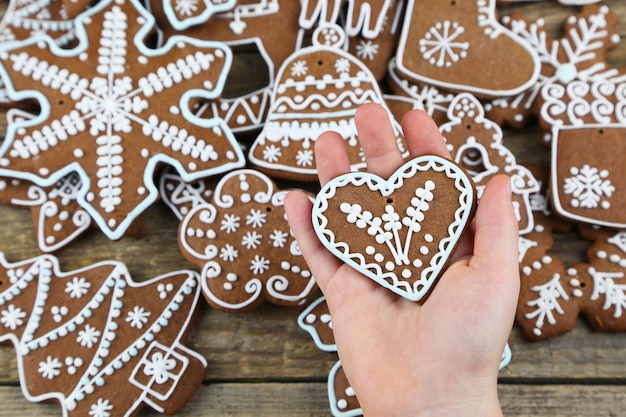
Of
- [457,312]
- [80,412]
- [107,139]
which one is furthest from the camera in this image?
[107,139]

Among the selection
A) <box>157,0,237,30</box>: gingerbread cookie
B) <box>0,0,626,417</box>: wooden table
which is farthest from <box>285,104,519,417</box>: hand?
<box>157,0,237,30</box>: gingerbread cookie

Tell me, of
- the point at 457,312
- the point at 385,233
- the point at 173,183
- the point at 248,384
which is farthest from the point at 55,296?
the point at 457,312

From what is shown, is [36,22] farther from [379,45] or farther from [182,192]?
[379,45]

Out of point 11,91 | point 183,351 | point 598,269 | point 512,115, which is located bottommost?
point 183,351

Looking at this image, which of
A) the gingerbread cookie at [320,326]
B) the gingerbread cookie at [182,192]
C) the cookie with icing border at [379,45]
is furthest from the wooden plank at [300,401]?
the cookie with icing border at [379,45]

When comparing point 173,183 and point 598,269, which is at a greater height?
point 173,183

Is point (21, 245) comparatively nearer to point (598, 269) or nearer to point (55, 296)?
point (55, 296)

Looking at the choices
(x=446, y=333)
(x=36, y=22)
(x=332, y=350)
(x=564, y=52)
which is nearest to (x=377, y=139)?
(x=446, y=333)
